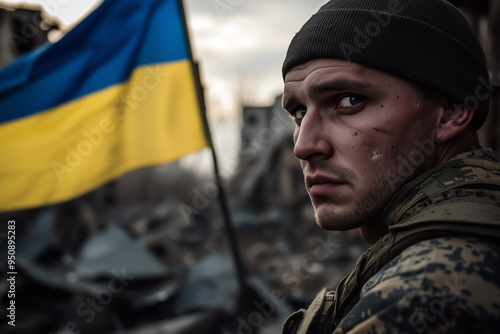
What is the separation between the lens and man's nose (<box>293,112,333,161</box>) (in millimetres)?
1095

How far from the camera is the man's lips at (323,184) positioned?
1085 mm

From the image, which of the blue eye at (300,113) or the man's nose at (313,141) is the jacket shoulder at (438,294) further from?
the blue eye at (300,113)

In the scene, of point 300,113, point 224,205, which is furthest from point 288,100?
point 224,205

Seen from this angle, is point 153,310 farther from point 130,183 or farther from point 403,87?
point 130,183

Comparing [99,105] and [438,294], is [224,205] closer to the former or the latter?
[99,105]

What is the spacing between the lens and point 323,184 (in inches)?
43.6

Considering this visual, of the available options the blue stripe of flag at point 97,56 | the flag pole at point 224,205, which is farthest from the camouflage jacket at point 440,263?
the blue stripe of flag at point 97,56

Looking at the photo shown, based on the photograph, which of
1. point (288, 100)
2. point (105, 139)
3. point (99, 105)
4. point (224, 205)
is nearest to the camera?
point (288, 100)

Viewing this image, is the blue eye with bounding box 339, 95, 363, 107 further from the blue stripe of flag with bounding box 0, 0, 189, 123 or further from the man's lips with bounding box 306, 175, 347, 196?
the blue stripe of flag with bounding box 0, 0, 189, 123

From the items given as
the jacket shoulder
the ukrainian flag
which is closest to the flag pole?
the ukrainian flag

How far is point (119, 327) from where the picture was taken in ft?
20.6

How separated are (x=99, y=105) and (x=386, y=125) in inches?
130

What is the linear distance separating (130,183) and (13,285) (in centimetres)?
2874

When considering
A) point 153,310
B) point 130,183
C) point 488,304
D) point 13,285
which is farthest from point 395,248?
point 130,183
